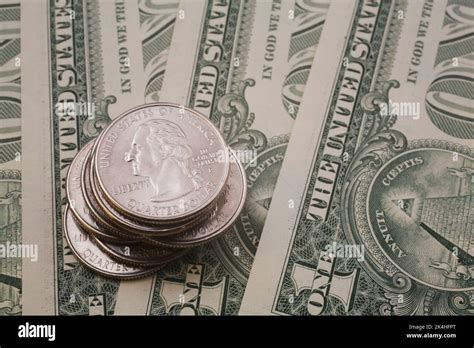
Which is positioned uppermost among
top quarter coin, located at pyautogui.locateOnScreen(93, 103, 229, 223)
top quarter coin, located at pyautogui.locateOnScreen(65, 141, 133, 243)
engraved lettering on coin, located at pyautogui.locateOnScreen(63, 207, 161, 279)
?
top quarter coin, located at pyautogui.locateOnScreen(93, 103, 229, 223)

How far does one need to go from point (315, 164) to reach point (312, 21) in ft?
2.00

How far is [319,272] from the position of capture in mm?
2770

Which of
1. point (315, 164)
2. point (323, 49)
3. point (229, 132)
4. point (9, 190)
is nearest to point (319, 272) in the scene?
point (315, 164)

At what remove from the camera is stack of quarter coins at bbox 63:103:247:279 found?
2.55m

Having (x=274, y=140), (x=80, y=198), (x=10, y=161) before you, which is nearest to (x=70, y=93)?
(x=10, y=161)

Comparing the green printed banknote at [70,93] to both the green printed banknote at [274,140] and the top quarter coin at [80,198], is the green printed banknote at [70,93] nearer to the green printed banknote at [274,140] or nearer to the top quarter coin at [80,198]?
the green printed banknote at [274,140]

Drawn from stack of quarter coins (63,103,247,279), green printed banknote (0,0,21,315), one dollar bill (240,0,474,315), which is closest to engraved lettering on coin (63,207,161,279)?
stack of quarter coins (63,103,247,279)

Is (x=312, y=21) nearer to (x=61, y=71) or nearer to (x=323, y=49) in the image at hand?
(x=323, y=49)

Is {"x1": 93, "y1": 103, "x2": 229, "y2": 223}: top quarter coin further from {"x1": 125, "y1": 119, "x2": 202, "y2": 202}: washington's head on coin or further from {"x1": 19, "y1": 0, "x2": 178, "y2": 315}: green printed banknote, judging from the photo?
{"x1": 19, "y1": 0, "x2": 178, "y2": 315}: green printed banknote

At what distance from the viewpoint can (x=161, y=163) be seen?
2637mm

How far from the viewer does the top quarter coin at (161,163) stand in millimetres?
2555

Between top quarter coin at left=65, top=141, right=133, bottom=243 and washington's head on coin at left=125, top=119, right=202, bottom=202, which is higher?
washington's head on coin at left=125, top=119, right=202, bottom=202

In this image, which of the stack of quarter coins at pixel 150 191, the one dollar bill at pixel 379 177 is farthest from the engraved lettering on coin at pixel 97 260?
the one dollar bill at pixel 379 177

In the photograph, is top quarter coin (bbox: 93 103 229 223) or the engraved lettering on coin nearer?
top quarter coin (bbox: 93 103 229 223)
